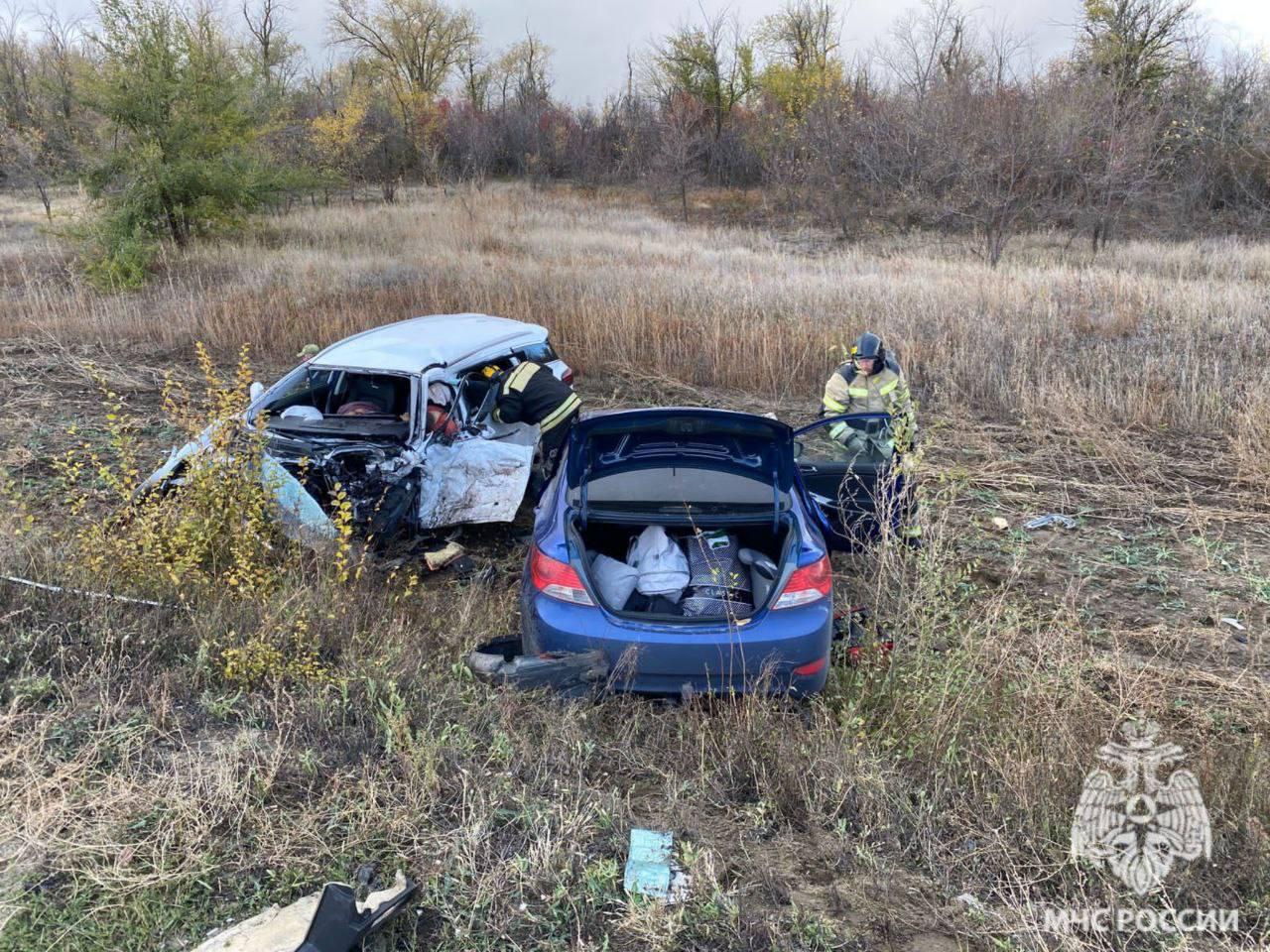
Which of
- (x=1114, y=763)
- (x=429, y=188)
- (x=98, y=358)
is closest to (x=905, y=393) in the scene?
(x=1114, y=763)

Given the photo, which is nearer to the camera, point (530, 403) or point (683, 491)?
point (683, 491)

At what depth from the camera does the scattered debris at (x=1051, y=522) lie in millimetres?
6324

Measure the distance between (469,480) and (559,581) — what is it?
2247 mm

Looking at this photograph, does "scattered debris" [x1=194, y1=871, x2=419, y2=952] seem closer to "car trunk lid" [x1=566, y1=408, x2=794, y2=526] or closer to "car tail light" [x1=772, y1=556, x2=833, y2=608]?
"car tail light" [x1=772, y1=556, x2=833, y2=608]

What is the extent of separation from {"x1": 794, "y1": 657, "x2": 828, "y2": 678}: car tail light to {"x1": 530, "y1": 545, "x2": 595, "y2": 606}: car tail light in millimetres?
974

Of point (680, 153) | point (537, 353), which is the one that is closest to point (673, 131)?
point (680, 153)

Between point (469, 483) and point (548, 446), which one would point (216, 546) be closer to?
point (469, 483)

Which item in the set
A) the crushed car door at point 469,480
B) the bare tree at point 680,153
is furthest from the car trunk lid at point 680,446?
→ the bare tree at point 680,153

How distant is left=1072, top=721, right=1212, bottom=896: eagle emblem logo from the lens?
8.98 feet

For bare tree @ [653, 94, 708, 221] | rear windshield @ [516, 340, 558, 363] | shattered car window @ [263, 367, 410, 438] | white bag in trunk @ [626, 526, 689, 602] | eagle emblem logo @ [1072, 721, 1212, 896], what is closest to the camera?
eagle emblem logo @ [1072, 721, 1212, 896]

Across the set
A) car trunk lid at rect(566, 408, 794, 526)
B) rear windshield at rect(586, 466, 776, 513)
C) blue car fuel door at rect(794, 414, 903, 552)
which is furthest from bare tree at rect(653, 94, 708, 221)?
rear windshield at rect(586, 466, 776, 513)

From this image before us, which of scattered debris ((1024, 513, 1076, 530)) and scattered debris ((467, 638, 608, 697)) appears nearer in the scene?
scattered debris ((467, 638, 608, 697))

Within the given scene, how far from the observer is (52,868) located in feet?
8.61

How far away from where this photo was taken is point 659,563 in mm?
4234
